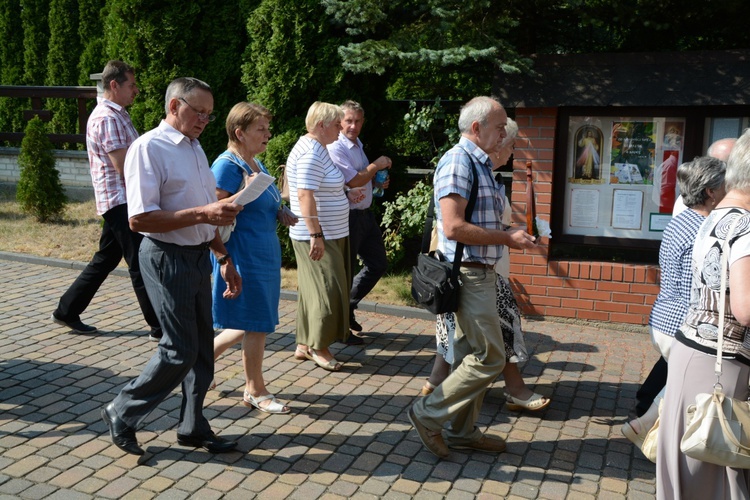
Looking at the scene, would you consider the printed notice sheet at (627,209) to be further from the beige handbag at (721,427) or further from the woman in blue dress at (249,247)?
the beige handbag at (721,427)

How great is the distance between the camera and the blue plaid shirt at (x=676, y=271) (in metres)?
3.53

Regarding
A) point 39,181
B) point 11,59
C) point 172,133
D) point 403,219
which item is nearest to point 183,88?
point 172,133

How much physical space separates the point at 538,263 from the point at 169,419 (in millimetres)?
3819

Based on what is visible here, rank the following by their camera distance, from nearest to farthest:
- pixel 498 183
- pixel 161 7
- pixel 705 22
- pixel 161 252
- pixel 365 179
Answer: pixel 161 252
pixel 498 183
pixel 365 179
pixel 705 22
pixel 161 7

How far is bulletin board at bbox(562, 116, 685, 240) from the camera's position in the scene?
22.4ft

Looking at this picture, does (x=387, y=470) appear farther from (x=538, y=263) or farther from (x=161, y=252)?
(x=538, y=263)

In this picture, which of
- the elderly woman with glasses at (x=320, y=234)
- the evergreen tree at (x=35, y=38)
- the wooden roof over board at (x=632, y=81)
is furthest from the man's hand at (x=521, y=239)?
the evergreen tree at (x=35, y=38)

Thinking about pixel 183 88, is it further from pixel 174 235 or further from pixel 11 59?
pixel 11 59

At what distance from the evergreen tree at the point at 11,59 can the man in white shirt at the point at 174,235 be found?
14709 mm

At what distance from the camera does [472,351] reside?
4234mm

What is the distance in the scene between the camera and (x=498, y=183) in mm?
4359

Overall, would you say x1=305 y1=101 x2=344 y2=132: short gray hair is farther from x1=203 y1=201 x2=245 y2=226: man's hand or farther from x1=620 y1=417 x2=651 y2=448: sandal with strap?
x1=620 y1=417 x2=651 y2=448: sandal with strap

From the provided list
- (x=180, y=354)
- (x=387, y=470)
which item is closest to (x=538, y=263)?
(x=387, y=470)

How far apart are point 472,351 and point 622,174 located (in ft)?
11.4
